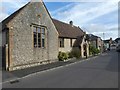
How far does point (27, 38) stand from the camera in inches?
778

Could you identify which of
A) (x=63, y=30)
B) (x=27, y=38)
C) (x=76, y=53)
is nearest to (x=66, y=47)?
(x=76, y=53)

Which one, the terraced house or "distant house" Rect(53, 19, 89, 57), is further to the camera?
"distant house" Rect(53, 19, 89, 57)

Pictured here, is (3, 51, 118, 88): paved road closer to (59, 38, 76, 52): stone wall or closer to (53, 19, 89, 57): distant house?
(53, 19, 89, 57): distant house

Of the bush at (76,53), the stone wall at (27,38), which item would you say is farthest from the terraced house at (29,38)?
the bush at (76,53)

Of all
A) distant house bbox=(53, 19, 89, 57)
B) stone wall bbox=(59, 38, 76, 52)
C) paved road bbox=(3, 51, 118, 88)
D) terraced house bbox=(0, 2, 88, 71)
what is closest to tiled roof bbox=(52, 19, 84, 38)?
distant house bbox=(53, 19, 89, 57)

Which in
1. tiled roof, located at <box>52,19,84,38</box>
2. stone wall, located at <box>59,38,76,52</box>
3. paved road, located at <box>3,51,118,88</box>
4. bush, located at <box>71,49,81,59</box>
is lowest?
paved road, located at <box>3,51,118,88</box>

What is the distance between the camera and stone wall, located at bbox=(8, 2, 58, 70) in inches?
705

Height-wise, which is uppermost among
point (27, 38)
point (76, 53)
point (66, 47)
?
point (27, 38)

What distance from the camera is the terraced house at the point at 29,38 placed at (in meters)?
17.6

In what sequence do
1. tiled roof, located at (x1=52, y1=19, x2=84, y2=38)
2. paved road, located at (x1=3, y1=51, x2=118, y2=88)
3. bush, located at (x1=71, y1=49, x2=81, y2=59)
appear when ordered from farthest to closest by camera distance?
1. bush, located at (x1=71, y1=49, x2=81, y2=59)
2. tiled roof, located at (x1=52, y1=19, x2=84, y2=38)
3. paved road, located at (x1=3, y1=51, x2=118, y2=88)

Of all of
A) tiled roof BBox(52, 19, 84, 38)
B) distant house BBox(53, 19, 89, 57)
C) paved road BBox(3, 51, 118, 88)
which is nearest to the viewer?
paved road BBox(3, 51, 118, 88)

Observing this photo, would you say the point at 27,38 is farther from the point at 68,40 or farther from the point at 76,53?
the point at 76,53

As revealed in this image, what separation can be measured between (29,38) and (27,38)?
36 cm

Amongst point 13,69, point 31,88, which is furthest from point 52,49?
point 31,88
